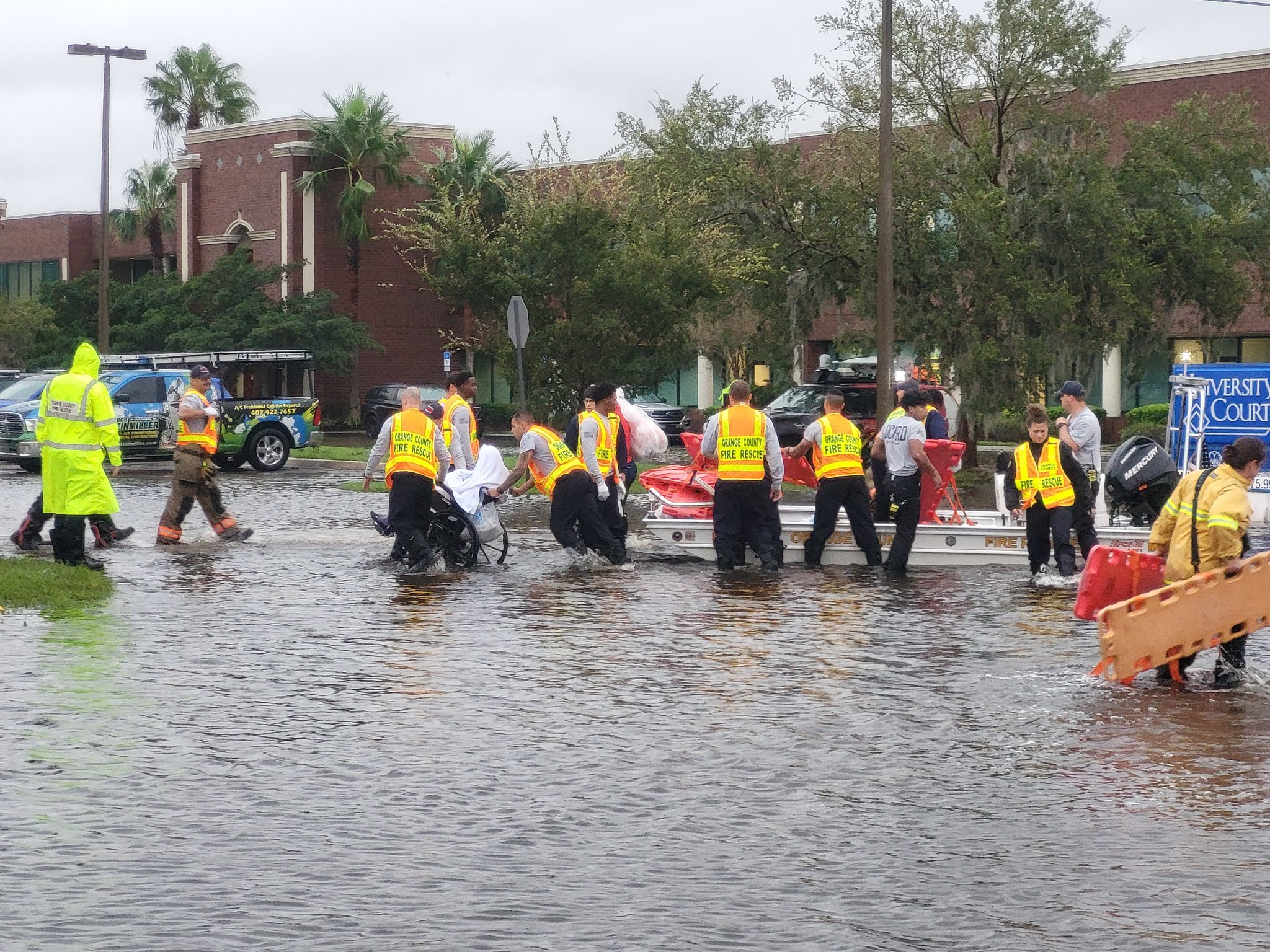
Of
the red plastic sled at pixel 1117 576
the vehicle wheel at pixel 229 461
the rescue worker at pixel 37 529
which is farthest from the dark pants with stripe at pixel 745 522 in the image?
the vehicle wheel at pixel 229 461

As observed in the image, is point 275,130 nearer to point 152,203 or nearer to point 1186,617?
point 152,203

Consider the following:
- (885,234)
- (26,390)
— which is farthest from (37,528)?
(26,390)

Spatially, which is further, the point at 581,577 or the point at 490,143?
the point at 490,143

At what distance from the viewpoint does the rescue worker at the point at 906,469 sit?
1588cm

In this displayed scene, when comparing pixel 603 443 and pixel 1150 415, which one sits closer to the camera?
pixel 603 443

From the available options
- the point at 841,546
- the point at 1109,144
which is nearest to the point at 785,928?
the point at 841,546

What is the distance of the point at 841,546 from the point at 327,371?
1610 inches

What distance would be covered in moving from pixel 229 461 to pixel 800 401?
10.5 metres

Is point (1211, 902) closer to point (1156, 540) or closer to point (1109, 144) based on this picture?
point (1156, 540)

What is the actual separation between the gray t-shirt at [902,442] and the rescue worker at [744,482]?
0.97 metres

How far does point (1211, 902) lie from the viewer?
5805 mm

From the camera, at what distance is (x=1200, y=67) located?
45344 millimetres

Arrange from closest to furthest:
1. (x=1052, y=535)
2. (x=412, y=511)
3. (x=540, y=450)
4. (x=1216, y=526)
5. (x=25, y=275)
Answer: (x=1216, y=526) < (x=1052, y=535) < (x=412, y=511) < (x=540, y=450) < (x=25, y=275)

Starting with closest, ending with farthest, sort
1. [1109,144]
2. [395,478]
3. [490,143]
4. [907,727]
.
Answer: [907,727] < [395,478] < [1109,144] < [490,143]
